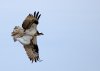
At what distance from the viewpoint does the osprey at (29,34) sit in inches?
480

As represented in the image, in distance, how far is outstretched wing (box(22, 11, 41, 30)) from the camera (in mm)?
12297

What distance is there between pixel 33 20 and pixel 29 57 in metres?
0.84

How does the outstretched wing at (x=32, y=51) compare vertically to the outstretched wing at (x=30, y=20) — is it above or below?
below

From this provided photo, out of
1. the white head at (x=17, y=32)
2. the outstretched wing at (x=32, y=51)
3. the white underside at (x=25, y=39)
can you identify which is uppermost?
the white head at (x=17, y=32)

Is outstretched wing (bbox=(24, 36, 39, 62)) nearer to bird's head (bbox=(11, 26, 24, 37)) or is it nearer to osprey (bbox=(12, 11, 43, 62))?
osprey (bbox=(12, 11, 43, 62))

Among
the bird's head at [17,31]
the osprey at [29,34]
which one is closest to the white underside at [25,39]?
the osprey at [29,34]

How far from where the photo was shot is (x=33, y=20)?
40.7 feet

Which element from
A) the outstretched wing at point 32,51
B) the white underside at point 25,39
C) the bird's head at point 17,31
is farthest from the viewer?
the outstretched wing at point 32,51

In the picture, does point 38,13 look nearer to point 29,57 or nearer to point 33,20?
point 33,20

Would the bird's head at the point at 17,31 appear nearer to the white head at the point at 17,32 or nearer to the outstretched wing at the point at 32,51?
the white head at the point at 17,32

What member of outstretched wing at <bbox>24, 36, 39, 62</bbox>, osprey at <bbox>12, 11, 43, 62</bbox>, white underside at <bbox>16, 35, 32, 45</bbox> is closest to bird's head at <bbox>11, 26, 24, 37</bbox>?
osprey at <bbox>12, 11, 43, 62</bbox>

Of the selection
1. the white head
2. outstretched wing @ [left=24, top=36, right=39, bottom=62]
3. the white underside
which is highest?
the white head

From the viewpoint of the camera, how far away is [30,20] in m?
12.4

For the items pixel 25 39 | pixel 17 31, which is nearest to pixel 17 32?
pixel 17 31
